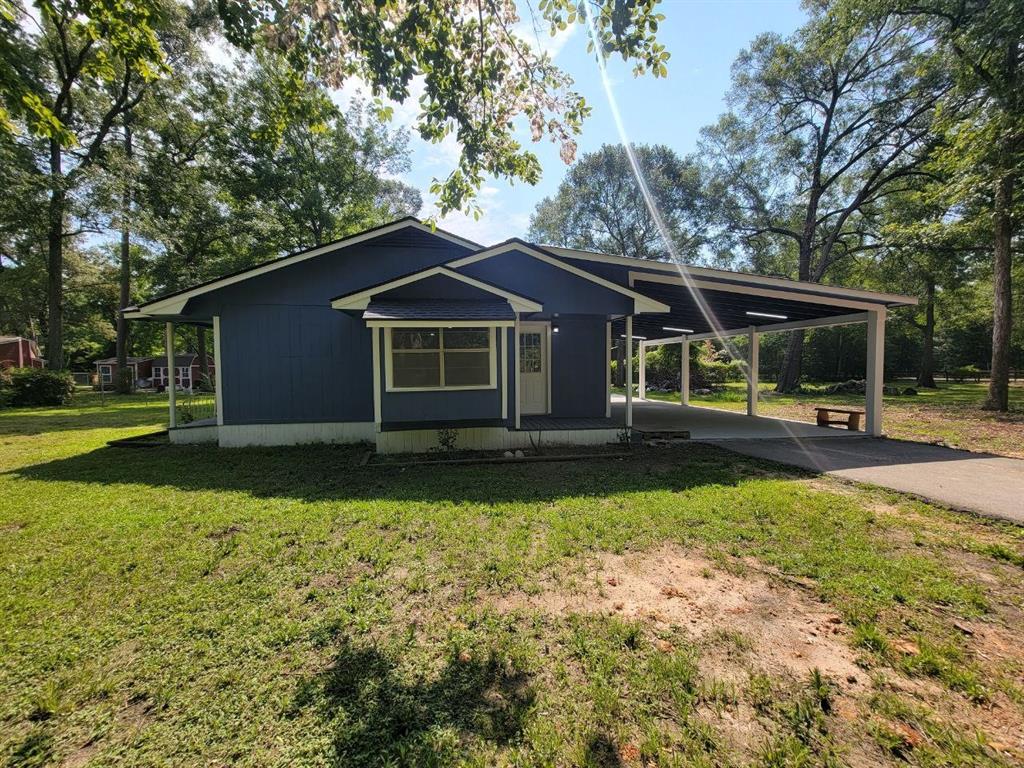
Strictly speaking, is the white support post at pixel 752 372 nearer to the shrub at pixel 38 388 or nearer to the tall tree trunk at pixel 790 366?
the tall tree trunk at pixel 790 366

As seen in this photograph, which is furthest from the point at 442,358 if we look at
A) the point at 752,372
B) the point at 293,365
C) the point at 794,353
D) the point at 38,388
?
the point at 794,353

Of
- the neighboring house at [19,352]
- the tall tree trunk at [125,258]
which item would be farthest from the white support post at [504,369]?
the neighboring house at [19,352]

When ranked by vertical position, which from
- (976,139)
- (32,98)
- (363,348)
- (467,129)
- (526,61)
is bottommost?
(363,348)

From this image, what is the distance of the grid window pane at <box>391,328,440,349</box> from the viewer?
751 cm

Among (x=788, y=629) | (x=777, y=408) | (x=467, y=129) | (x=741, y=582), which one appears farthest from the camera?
→ (x=777, y=408)

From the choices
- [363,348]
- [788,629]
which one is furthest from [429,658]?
[363,348]

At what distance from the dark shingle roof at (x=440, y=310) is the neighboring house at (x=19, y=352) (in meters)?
43.5

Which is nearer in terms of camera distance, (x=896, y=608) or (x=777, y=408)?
(x=896, y=608)

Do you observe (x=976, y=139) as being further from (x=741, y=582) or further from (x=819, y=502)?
(x=741, y=582)

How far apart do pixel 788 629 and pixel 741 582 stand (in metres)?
0.58

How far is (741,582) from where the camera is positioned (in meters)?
3.31

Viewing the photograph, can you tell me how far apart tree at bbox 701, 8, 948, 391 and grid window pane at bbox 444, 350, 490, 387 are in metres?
19.8

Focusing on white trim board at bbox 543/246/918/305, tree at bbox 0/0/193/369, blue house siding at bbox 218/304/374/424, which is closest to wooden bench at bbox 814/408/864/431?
white trim board at bbox 543/246/918/305

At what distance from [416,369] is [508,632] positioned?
5.51 m
